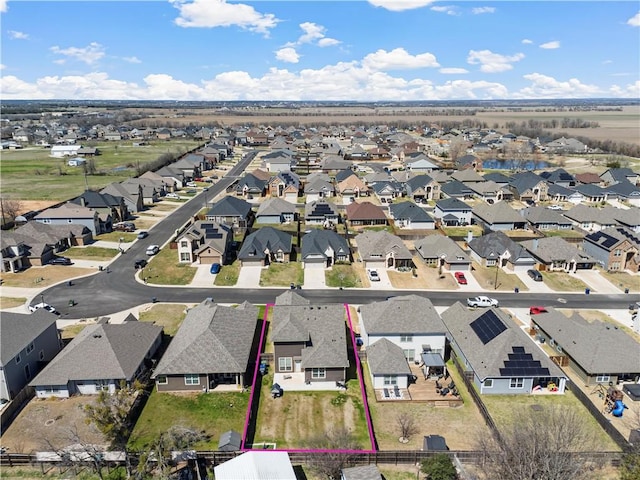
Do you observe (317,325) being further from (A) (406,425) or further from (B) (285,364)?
(A) (406,425)

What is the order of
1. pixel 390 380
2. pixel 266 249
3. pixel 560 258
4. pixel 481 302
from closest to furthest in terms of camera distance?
pixel 390 380, pixel 481 302, pixel 560 258, pixel 266 249

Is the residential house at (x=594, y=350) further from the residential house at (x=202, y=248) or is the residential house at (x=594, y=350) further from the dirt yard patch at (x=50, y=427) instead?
the residential house at (x=202, y=248)

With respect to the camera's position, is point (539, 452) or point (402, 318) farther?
point (402, 318)

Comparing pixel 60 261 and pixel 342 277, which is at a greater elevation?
pixel 60 261

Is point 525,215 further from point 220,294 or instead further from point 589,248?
point 220,294

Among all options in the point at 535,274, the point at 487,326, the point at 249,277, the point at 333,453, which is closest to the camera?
the point at 333,453

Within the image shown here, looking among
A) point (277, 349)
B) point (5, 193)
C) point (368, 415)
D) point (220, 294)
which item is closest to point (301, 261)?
point (220, 294)

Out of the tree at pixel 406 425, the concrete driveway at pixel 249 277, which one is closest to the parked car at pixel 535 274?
the tree at pixel 406 425

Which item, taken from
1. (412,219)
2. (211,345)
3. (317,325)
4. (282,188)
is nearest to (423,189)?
(412,219)
